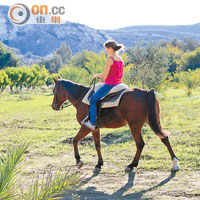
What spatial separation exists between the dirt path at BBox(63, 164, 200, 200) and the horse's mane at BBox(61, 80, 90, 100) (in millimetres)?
1825

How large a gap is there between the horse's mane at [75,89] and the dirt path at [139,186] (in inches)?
71.9

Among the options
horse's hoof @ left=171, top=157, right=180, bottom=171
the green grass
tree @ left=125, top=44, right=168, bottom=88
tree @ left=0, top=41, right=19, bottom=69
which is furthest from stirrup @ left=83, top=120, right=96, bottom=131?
tree @ left=0, top=41, right=19, bottom=69

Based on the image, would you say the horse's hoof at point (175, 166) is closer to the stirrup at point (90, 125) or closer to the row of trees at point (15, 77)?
the stirrup at point (90, 125)

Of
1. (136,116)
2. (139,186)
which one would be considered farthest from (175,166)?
(136,116)

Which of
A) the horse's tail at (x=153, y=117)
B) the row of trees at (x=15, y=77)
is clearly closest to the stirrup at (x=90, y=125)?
the horse's tail at (x=153, y=117)

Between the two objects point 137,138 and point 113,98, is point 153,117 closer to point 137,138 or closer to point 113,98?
point 137,138

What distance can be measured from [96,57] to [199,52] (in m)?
44.7

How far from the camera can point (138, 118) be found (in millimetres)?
6074

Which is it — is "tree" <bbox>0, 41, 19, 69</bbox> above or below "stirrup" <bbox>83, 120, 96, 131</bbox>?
below

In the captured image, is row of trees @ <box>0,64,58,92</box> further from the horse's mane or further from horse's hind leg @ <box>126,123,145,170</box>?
horse's hind leg @ <box>126,123,145,170</box>

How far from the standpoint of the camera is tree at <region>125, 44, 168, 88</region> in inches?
609

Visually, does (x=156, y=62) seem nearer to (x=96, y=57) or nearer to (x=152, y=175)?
(x=96, y=57)

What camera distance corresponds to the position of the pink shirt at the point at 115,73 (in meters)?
5.97

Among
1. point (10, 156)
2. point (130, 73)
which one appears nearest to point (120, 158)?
point (10, 156)
